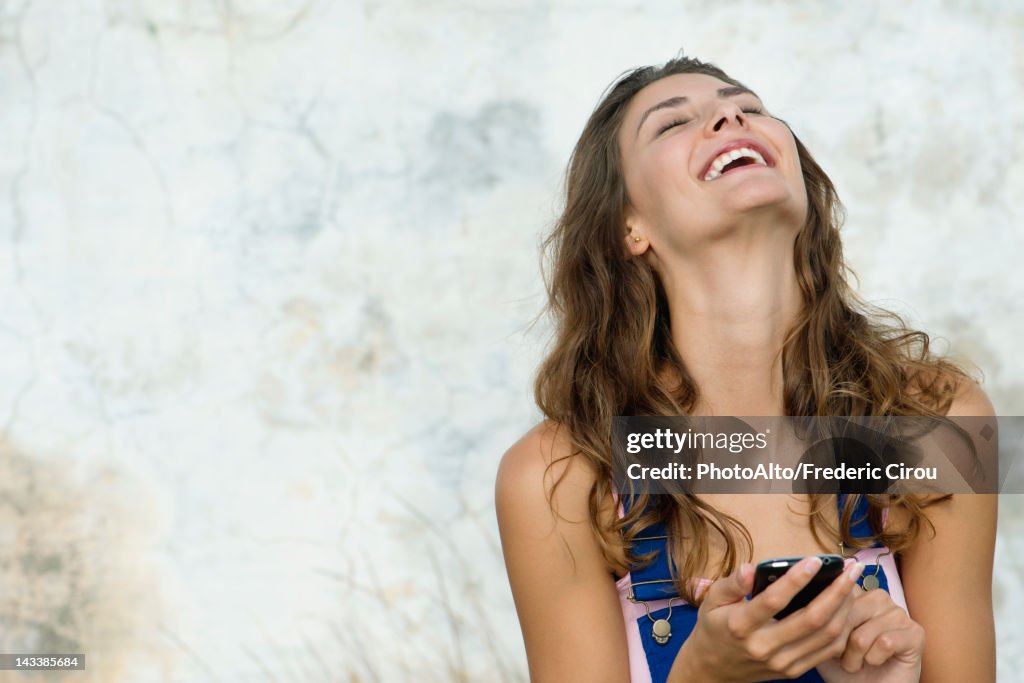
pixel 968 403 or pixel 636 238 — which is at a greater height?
pixel 636 238

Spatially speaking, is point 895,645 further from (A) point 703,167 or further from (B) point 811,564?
(A) point 703,167

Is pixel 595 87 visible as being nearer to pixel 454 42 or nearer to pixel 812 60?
pixel 454 42

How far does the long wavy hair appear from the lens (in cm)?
144

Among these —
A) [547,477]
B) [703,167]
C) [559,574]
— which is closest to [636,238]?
[703,167]

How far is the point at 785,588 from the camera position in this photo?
1.02 m

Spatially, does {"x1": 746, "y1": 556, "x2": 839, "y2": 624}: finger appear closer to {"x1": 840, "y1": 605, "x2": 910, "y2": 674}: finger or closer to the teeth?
{"x1": 840, "y1": 605, "x2": 910, "y2": 674}: finger

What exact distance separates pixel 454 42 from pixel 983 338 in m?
1.28

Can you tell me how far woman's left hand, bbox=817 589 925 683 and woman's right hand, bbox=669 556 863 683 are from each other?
0.02m

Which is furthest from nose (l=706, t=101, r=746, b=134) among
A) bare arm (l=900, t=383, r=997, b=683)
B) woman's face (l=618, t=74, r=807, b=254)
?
bare arm (l=900, t=383, r=997, b=683)

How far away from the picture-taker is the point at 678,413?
5.03ft

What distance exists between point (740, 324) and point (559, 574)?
1.39ft

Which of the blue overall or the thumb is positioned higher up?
the blue overall

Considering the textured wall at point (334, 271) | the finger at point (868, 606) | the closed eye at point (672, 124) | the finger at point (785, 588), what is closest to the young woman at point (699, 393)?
the closed eye at point (672, 124)

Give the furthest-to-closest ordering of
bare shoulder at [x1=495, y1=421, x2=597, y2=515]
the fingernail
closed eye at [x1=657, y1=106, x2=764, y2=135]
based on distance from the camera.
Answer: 1. closed eye at [x1=657, y1=106, x2=764, y2=135]
2. bare shoulder at [x1=495, y1=421, x2=597, y2=515]
3. the fingernail
